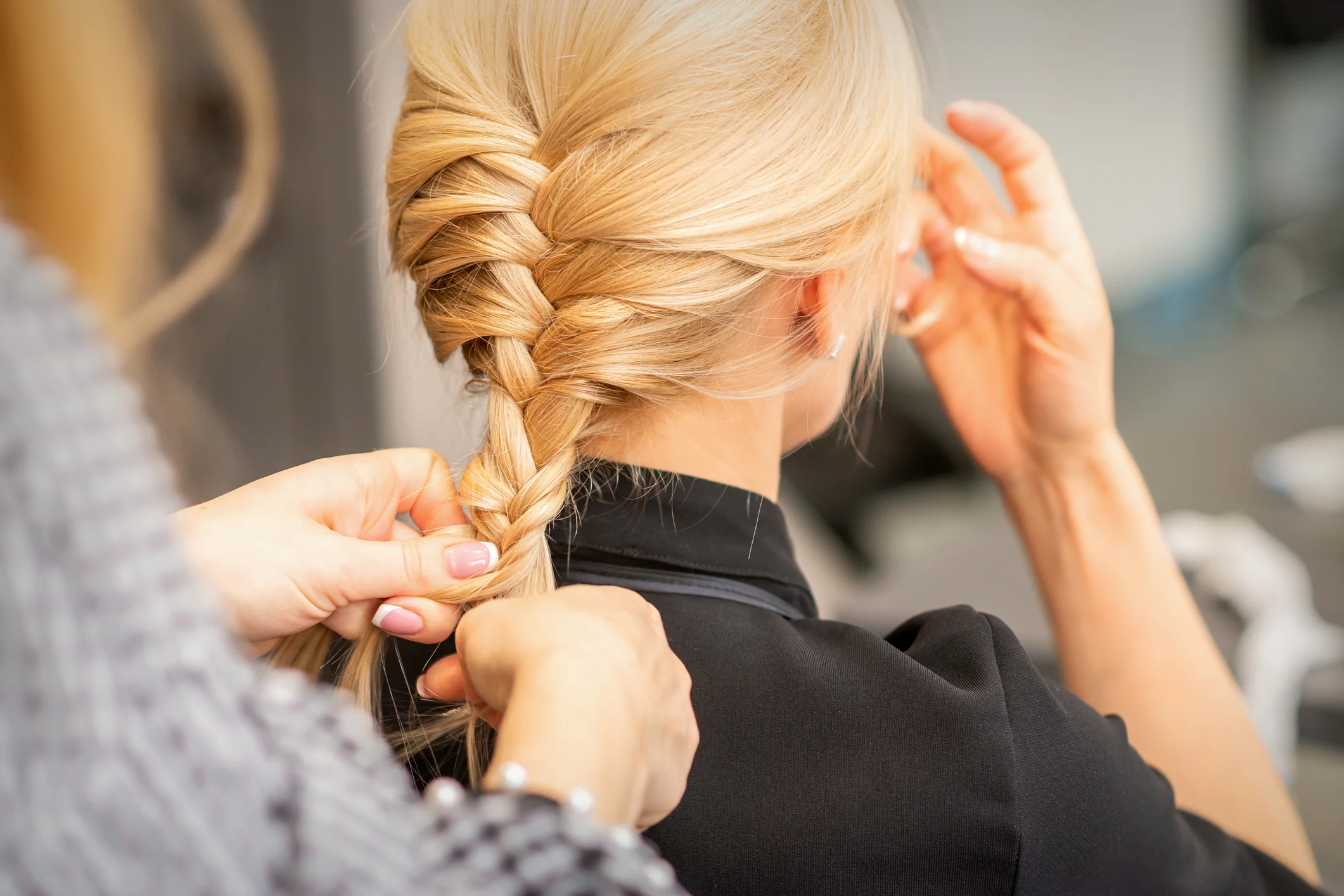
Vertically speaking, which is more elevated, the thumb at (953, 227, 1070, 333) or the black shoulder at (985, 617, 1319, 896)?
the thumb at (953, 227, 1070, 333)

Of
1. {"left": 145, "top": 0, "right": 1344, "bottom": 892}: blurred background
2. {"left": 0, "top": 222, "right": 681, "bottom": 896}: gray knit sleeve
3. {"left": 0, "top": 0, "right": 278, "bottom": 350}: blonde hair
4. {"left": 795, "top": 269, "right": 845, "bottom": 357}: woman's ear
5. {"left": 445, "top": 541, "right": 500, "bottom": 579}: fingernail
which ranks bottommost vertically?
{"left": 145, "top": 0, "right": 1344, "bottom": 892}: blurred background

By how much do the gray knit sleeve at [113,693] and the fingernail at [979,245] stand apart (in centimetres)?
75

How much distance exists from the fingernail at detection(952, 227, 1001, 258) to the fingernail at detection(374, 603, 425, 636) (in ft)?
1.96

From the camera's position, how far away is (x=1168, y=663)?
2.87ft

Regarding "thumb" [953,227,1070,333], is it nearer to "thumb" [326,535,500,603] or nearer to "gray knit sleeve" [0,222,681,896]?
"thumb" [326,535,500,603]

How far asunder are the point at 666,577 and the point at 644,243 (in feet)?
0.76

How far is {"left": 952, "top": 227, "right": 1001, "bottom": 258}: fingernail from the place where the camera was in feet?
2.87

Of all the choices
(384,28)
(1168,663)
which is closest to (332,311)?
(384,28)

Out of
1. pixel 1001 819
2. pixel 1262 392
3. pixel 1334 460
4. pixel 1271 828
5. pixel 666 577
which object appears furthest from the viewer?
pixel 1262 392

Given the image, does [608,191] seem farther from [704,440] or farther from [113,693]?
[113,693]

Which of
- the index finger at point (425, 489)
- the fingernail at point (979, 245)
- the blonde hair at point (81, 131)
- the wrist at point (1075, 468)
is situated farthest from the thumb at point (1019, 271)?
the blonde hair at point (81, 131)

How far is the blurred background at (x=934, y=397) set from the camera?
1.28m

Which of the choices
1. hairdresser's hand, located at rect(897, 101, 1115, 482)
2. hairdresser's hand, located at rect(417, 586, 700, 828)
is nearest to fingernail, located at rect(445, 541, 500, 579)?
hairdresser's hand, located at rect(417, 586, 700, 828)

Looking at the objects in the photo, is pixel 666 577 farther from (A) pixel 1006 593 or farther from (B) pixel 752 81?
(A) pixel 1006 593
